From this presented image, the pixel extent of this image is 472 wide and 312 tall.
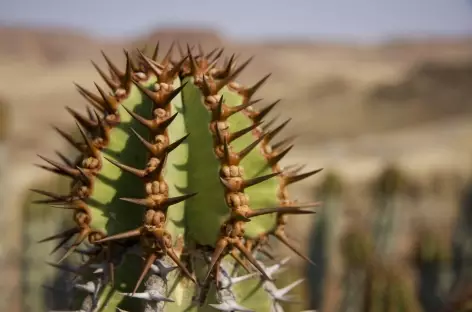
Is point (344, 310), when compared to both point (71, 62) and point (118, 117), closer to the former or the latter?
point (118, 117)

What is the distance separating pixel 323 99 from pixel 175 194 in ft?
173

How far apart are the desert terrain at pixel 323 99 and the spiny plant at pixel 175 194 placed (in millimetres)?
5037

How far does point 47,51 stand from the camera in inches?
3066

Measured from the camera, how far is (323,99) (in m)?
54.1

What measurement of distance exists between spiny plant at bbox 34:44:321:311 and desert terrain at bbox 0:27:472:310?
5.04 meters

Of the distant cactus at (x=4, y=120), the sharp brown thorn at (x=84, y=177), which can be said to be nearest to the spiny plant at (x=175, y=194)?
the sharp brown thorn at (x=84, y=177)

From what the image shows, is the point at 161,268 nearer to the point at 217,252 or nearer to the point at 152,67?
the point at 217,252

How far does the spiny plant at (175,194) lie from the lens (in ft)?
6.25

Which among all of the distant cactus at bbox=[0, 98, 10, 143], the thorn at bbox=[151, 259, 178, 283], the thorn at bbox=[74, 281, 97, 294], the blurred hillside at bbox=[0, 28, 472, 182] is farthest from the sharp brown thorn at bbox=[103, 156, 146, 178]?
the blurred hillside at bbox=[0, 28, 472, 182]

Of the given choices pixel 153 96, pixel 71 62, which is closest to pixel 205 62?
pixel 153 96

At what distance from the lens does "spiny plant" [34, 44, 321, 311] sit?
1906 mm

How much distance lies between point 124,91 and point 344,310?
432 centimetres

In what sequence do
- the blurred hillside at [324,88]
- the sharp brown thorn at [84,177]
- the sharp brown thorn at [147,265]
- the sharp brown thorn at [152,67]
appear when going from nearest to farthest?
the sharp brown thorn at [147,265] < the sharp brown thorn at [84,177] < the sharp brown thorn at [152,67] < the blurred hillside at [324,88]

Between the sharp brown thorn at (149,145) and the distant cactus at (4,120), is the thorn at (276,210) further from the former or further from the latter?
the distant cactus at (4,120)
